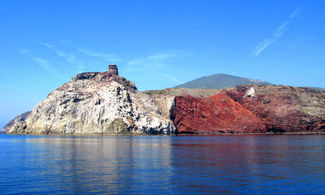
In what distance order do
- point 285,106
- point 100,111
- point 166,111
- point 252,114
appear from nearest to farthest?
1. point 100,111
2. point 252,114
3. point 285,106
4. point 166,111

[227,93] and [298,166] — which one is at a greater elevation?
[227,93]

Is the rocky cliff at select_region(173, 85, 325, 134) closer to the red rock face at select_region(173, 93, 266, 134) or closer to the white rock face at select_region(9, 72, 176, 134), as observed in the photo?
the red rock face at select_region(173, 93, 266, 134)

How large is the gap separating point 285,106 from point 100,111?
3771 inches

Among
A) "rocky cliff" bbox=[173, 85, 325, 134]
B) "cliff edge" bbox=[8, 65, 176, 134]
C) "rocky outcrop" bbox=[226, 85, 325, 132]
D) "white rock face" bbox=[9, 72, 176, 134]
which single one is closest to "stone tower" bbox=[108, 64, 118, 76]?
"cliff edge" bbox=[8, 65, 176, 134]

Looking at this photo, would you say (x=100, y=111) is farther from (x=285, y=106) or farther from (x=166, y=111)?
(x=285, y=106)

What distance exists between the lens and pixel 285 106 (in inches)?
6368

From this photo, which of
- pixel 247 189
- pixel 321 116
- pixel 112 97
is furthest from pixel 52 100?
pixel 247 189

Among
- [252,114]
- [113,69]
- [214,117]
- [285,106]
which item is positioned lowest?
[214,117]

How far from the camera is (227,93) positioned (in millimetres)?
176500

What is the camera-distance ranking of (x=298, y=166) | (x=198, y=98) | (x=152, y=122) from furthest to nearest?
1. (x=198, y=98)
2. (x=152, y=122)
3. (x=298, y=166)

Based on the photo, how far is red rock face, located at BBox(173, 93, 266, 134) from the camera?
158 metres

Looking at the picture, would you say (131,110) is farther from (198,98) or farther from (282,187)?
(282,187)

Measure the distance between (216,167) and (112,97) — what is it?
11454 cm

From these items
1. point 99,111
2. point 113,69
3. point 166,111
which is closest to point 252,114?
point 166,111
